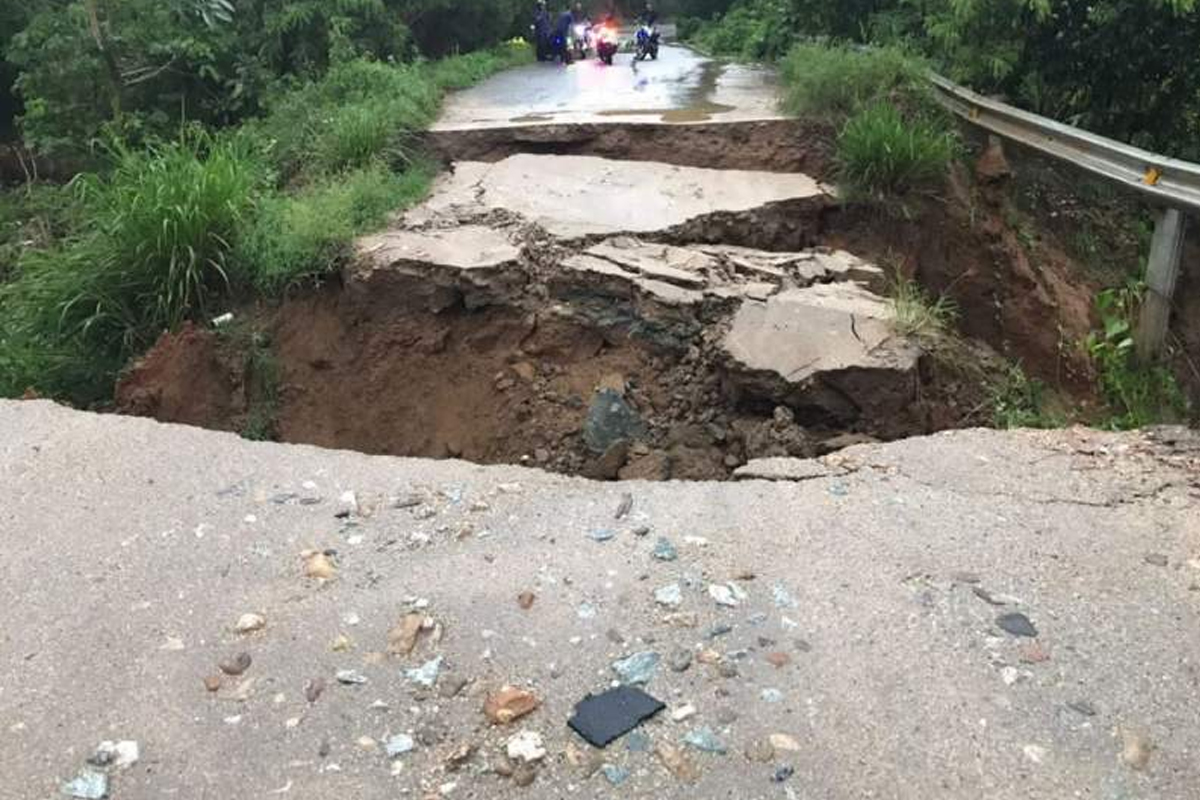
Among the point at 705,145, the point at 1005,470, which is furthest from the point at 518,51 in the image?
the point at 1005,470

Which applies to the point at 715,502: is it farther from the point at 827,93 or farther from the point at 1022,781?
the point at 827,93

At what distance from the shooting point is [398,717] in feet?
8.73

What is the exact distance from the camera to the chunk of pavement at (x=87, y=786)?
2.43 meters

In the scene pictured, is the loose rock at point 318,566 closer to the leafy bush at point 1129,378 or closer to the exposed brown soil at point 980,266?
the leafy bush at point 1129,378

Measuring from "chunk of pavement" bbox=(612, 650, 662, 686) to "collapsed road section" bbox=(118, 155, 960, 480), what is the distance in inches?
70.6

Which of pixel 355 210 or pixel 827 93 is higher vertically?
pixel 827 93

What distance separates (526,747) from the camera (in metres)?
2.55

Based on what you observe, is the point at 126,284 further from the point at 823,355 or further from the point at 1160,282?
the point at 1160,282

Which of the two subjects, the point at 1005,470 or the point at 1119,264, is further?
the point at 1119,264

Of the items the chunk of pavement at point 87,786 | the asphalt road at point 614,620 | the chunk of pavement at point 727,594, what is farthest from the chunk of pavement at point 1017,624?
the chunk of pavement at point 87,786

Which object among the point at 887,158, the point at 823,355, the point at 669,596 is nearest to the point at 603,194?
the point at 887,158

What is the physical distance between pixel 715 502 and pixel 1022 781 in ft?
4.99

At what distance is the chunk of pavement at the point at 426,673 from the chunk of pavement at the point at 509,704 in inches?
7.3

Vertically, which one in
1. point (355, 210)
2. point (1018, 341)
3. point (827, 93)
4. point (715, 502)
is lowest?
point (1018, 341)
